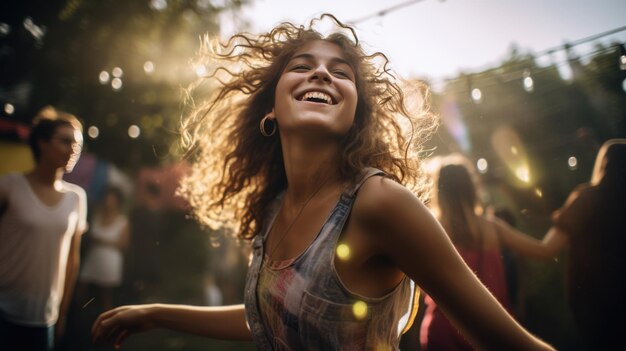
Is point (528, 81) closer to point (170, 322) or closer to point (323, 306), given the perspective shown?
point (323, 306)

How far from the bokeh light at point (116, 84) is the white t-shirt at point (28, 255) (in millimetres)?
4678

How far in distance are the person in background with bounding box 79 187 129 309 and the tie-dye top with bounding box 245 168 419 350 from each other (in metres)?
5.88

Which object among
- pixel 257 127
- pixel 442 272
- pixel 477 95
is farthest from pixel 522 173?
pixel 442 272

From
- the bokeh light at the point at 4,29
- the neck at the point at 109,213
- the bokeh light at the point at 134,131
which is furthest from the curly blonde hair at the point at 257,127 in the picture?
the bokeh light at the point at 134,131

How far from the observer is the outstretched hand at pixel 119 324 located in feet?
5.50

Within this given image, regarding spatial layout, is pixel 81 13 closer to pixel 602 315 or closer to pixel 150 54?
pixel 150 54

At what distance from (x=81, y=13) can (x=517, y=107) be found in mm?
6383

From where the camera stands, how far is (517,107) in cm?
413

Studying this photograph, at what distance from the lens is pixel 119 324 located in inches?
66.9

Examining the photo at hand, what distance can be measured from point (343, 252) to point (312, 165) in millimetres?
508

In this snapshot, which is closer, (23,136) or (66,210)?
(66,210)

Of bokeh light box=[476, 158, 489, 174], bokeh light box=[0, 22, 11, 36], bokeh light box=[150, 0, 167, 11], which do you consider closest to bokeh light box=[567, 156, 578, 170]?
bokeh light box=[476, 158, 489, 174]

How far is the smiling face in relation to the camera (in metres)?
1.51

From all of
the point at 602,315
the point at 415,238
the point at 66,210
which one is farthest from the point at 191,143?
the point at 602,315
